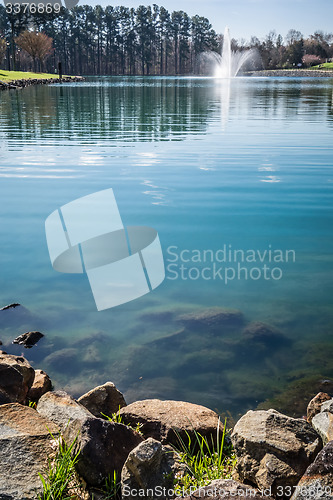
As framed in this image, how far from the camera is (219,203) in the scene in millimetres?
9094

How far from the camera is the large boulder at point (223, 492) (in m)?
2.26

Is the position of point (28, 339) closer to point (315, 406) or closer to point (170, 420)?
point (170, 420)

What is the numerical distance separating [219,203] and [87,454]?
6.93m

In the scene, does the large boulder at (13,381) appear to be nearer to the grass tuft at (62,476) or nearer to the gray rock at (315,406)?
the grass tuft at (62,476)

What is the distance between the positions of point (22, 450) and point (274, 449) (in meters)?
1.43

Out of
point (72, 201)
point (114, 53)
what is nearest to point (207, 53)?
point (114, 53)

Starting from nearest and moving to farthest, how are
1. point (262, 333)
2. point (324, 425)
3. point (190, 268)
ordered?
1. point (324, 425)
2. point (262, 333)
3. point (190, 268)

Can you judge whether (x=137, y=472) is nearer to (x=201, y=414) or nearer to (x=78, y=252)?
(x=201, y=414)

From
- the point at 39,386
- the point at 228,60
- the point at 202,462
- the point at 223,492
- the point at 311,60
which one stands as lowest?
the point at 202,462

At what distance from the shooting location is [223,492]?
2326 mm

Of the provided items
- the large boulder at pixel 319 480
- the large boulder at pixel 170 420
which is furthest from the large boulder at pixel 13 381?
the large boulder at pixel 319 480

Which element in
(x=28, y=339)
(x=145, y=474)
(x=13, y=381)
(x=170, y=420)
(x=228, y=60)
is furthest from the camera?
(x=228, y=60)

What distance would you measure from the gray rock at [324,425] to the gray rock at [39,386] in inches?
81.2

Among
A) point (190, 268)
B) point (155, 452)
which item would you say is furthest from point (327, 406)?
point (190, 268)
